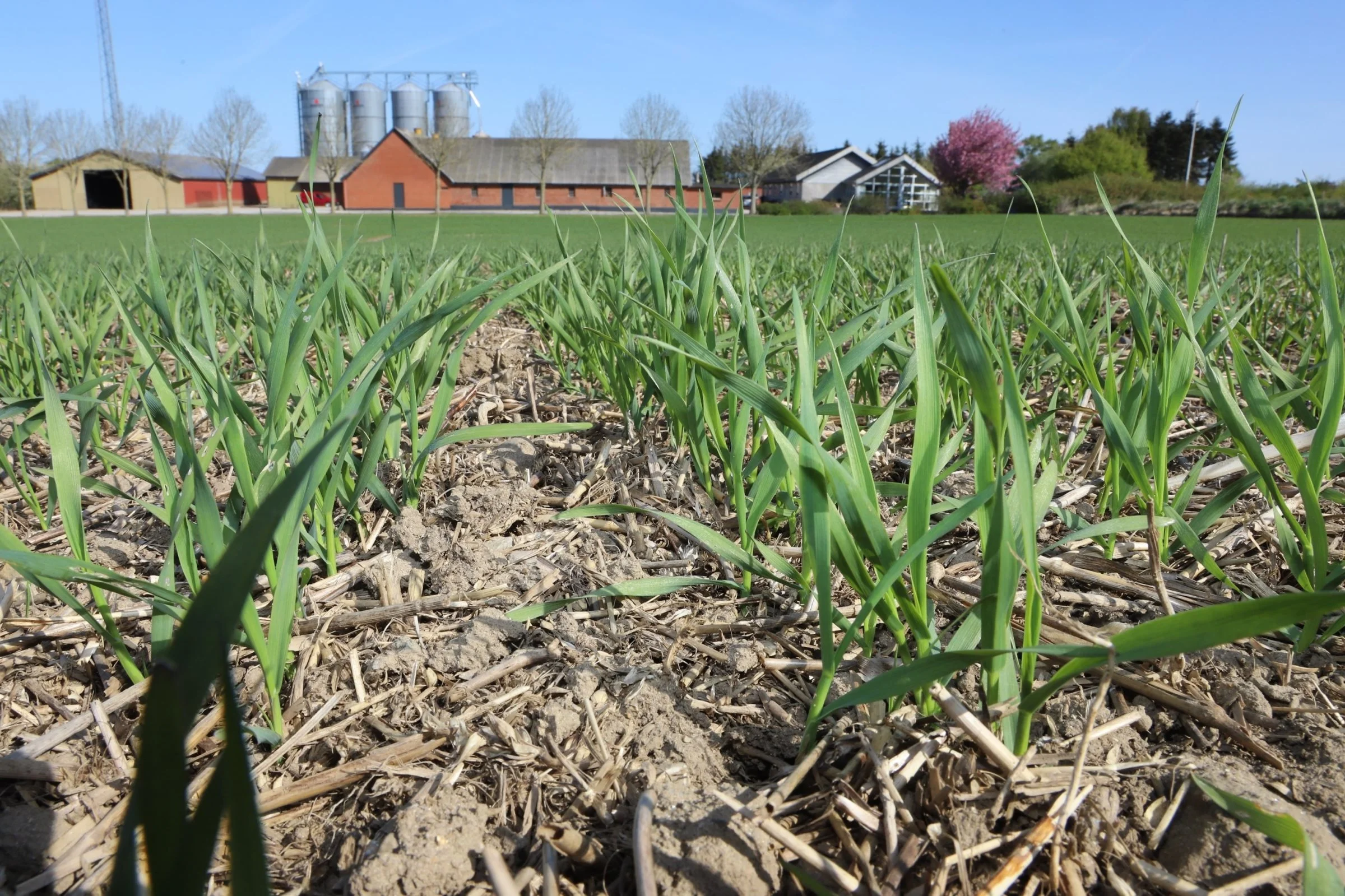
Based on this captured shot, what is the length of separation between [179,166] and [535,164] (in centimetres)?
2148

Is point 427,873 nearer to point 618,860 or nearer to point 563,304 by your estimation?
point 618,860

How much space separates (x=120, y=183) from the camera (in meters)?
38.4

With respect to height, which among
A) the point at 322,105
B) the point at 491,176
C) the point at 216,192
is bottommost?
the point at 216,192

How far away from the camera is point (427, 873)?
28.9 inches

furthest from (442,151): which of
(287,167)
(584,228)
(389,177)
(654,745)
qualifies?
(654,745)

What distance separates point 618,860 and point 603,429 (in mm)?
1226

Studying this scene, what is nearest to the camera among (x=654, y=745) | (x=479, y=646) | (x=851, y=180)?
(x=654, y=745)

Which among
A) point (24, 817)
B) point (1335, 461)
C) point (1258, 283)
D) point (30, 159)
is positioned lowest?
point (24, 817)

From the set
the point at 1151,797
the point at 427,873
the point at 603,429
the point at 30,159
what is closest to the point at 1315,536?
the point at 1151,797

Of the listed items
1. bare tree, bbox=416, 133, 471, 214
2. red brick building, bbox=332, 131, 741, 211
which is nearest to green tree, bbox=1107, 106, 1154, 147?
red brick building, bbox=332, 131, 741, 211

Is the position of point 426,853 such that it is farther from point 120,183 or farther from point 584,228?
point 120,183

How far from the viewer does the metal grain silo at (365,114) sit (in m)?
55.6

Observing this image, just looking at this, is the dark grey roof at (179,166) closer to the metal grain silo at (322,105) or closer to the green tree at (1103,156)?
the metal grain silo at (322,105)

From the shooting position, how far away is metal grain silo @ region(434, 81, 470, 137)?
179ft
